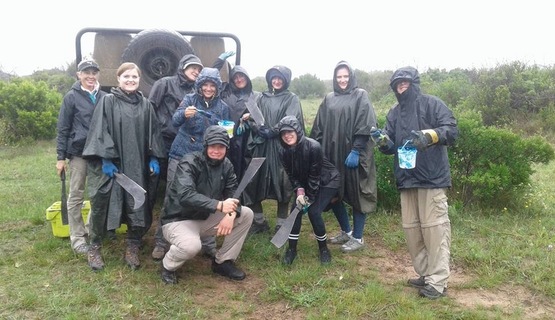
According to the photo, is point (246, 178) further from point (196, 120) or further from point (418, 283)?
point (418, 283)

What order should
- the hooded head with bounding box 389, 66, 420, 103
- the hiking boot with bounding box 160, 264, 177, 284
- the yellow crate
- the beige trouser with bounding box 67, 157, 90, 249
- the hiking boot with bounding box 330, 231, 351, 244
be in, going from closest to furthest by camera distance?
1. the hooded head with bounding box 389, 66, 420, 103
2. the hiking boot with bounding box 160, 264, 177, 284
3. the beige trouser with bounding box 67, 157, 90, 249
4. the yellow crate
5. the hiking boot with bounding box 330, 231, 351, 244

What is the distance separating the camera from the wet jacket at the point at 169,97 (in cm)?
436

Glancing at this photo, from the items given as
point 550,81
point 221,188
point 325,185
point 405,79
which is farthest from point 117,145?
point 550,81

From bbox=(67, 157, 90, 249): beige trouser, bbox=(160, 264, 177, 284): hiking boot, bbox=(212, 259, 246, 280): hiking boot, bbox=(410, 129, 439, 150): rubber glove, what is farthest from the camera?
bbox=(67, 157, 90, 249): beige trouser

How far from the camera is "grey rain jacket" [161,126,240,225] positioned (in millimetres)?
3619

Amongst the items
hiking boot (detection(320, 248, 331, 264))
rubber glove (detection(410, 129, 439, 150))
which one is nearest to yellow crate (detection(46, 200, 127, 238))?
hiking boot (detection(320, 248, 331, 264))

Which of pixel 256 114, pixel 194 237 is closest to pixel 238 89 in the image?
pixel 256 114

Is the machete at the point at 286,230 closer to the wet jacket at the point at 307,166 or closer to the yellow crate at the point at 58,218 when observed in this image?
the wet jacket at the point at 307,166

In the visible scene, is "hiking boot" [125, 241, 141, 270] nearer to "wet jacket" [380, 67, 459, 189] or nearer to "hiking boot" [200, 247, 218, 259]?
"hiking boot" [200, 247, 218, 259]

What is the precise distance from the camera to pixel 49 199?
255 inches

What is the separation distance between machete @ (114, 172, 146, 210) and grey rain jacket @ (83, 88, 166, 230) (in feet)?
0.22

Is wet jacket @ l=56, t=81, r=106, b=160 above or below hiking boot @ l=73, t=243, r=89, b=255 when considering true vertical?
above

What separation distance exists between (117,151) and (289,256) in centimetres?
178

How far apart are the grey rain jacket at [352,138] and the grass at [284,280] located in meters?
0.63
